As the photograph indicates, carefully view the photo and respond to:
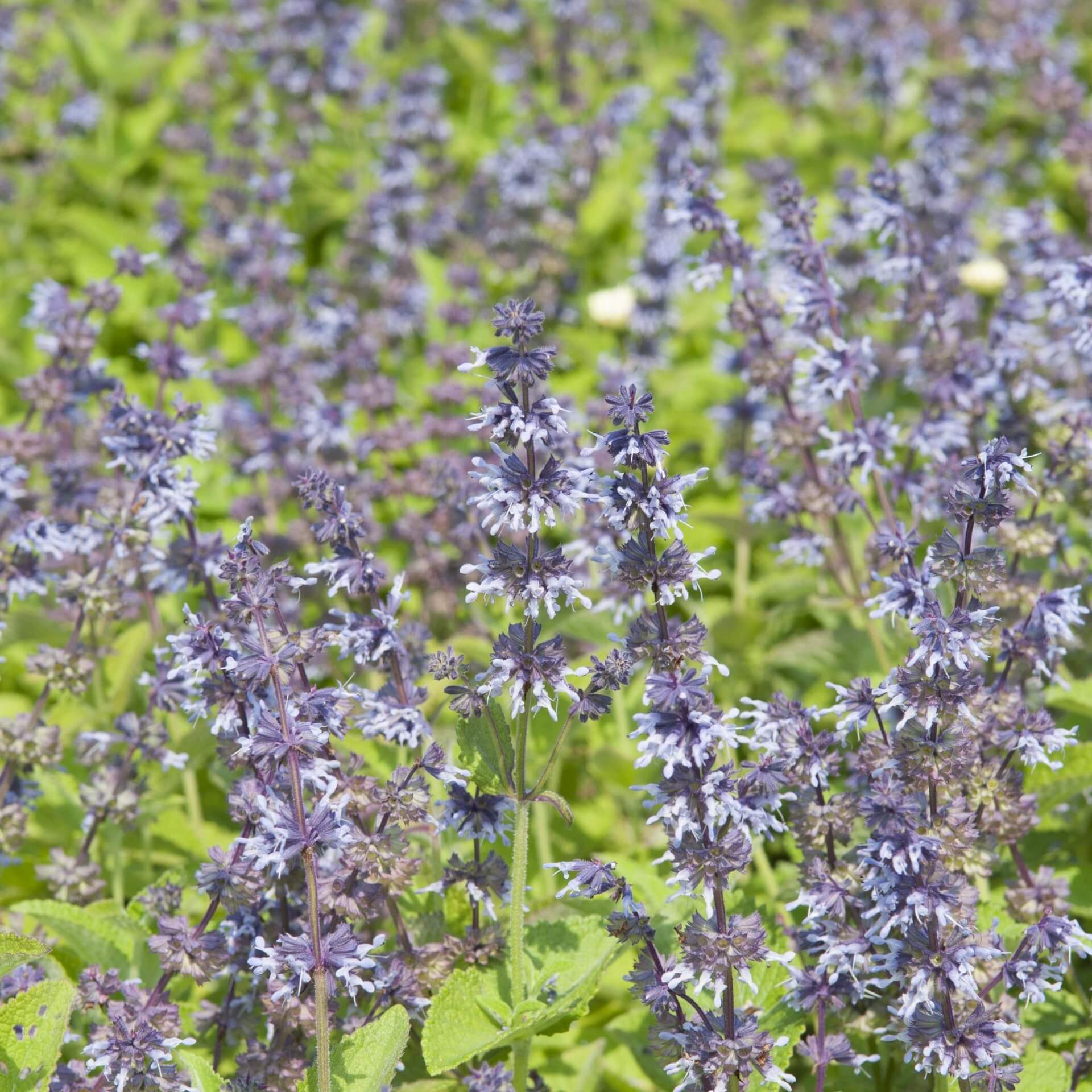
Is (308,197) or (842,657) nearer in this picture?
(842,657)

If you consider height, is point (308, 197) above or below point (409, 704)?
above

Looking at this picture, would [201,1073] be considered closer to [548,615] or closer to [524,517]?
[524,517]

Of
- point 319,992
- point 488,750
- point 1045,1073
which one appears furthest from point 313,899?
point 1045,1073

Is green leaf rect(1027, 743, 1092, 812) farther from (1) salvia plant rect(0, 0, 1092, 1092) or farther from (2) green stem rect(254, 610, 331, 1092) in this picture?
(2) green stem rect(254, 610, 331, 1092)

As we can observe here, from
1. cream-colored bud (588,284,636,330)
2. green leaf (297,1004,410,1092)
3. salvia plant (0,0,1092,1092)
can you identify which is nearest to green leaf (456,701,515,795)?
salvia plant (0,0,1092,1092)

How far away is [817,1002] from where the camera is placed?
3730 mm

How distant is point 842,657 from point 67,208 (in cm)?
713

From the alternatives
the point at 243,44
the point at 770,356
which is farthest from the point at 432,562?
the point at 243,44

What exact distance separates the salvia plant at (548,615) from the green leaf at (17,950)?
26 mm

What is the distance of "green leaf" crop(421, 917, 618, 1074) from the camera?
142 inches

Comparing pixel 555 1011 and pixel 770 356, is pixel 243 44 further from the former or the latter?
pixel 555 1011

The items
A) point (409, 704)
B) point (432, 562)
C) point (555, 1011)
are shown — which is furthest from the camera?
point (432, 562)

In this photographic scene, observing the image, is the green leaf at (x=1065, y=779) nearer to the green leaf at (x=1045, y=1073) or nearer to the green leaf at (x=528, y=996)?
the green leaf at (x=1045, y=1073)

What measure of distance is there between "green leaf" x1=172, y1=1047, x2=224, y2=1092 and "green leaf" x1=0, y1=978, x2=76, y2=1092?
0.36m
